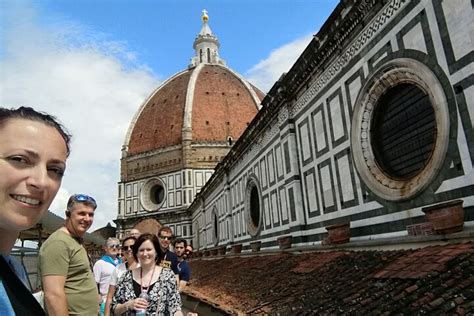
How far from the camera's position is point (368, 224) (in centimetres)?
729

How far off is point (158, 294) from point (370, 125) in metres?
5.55

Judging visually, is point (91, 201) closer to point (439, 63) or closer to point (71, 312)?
point (71, 312)

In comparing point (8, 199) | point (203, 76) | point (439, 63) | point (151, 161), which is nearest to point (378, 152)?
point (439, 63)

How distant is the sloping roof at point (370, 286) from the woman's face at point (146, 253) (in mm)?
2021

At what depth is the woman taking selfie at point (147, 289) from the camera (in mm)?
3393

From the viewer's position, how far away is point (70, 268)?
121 inches

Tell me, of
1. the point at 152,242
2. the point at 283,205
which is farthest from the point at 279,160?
the point at 152,242

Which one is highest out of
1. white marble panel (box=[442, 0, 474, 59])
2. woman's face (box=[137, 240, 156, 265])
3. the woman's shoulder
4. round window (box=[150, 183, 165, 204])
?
round window (box=[150, 183, 165, 204])

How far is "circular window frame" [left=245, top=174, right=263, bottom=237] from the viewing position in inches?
580

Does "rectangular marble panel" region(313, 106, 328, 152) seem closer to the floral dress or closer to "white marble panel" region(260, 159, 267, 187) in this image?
"white marble panel" region(260, 159, 267, 187)

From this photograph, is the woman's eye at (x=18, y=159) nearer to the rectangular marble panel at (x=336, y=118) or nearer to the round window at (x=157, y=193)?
the rectangular marble panel at (x=336, y=118)

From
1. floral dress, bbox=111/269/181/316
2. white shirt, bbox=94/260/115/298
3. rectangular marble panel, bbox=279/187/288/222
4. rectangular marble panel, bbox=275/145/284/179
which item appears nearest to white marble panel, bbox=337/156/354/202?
rectangular marble panel, bbox=279/187/288/222

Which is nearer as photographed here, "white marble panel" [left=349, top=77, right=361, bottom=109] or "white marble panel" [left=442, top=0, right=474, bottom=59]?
"white marble panel" [left=442, top=0, right=474, bottom=59]

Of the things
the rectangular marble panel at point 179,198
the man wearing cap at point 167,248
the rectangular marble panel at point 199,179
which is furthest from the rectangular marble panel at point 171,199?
the man wearing cap at point 167,248
